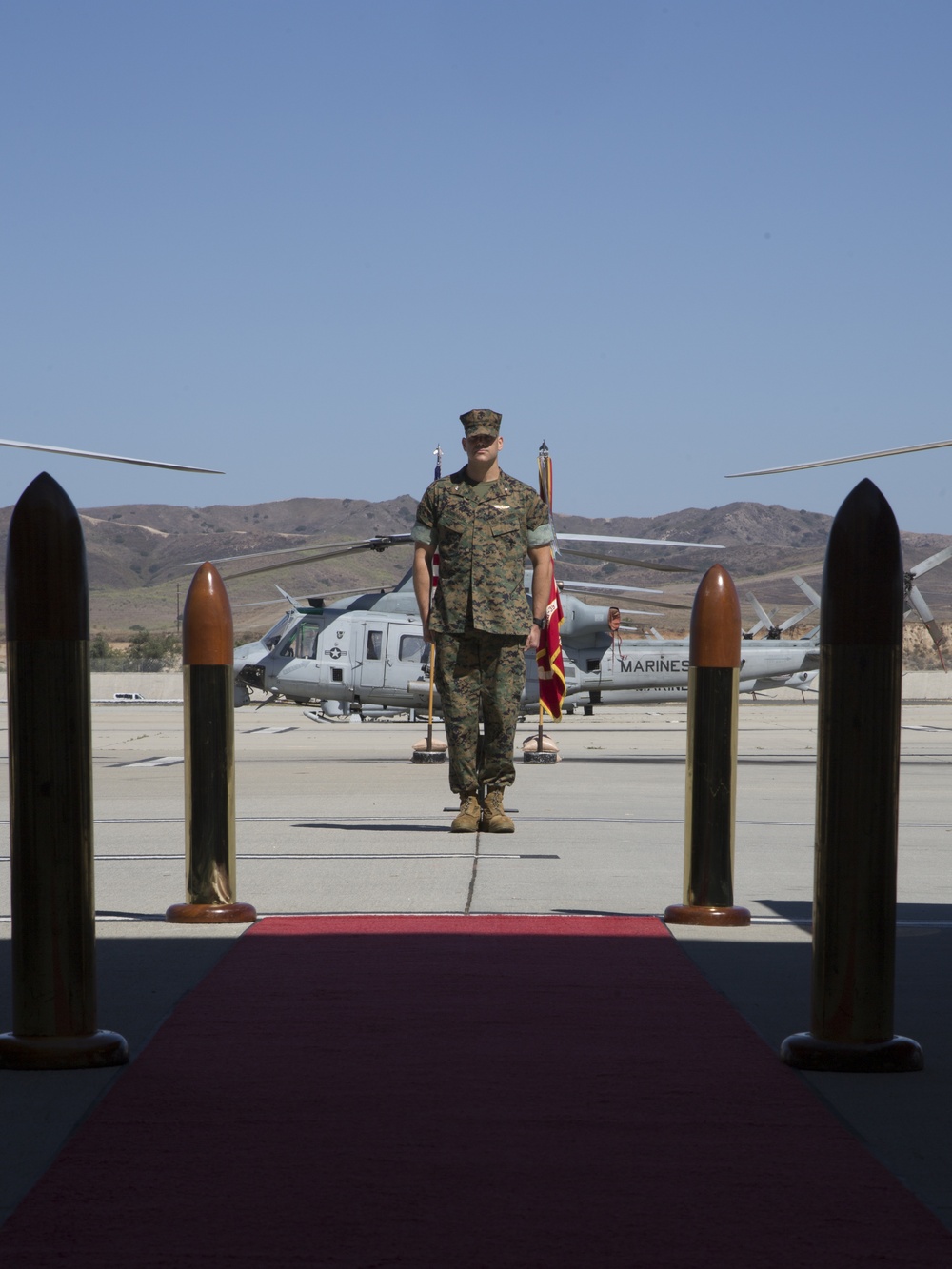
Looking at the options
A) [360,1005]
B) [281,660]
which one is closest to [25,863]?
[360,1005]

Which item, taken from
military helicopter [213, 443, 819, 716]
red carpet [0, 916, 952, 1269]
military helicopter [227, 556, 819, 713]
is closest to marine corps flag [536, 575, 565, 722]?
red carpet [0, 916, 952, 1269]

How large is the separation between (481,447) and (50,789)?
14.9 feet

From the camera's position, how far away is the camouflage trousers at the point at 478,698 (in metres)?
7.03

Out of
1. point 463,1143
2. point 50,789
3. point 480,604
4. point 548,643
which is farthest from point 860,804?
point 548,643

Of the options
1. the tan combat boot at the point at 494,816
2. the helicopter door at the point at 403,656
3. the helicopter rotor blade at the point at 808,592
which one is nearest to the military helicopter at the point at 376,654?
the helicopter door at the point at 403,656

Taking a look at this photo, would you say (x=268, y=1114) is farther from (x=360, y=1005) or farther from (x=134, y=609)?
(x=134, y=609)

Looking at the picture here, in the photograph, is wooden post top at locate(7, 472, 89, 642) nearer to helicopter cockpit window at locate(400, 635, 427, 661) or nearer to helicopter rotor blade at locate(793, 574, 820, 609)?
helicopter cockpit window at locate(400, 635, 427, 661)

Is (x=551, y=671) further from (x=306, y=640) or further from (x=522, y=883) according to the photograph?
(x=306, y=640)

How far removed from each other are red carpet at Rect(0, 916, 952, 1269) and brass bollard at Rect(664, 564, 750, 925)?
80cm

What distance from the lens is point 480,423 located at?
7184 millimetres

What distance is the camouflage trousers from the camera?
7.03 m

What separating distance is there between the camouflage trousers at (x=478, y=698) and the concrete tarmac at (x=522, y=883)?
0.34 m

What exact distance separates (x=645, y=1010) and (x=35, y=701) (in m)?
1.60

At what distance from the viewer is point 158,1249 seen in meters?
2.01
